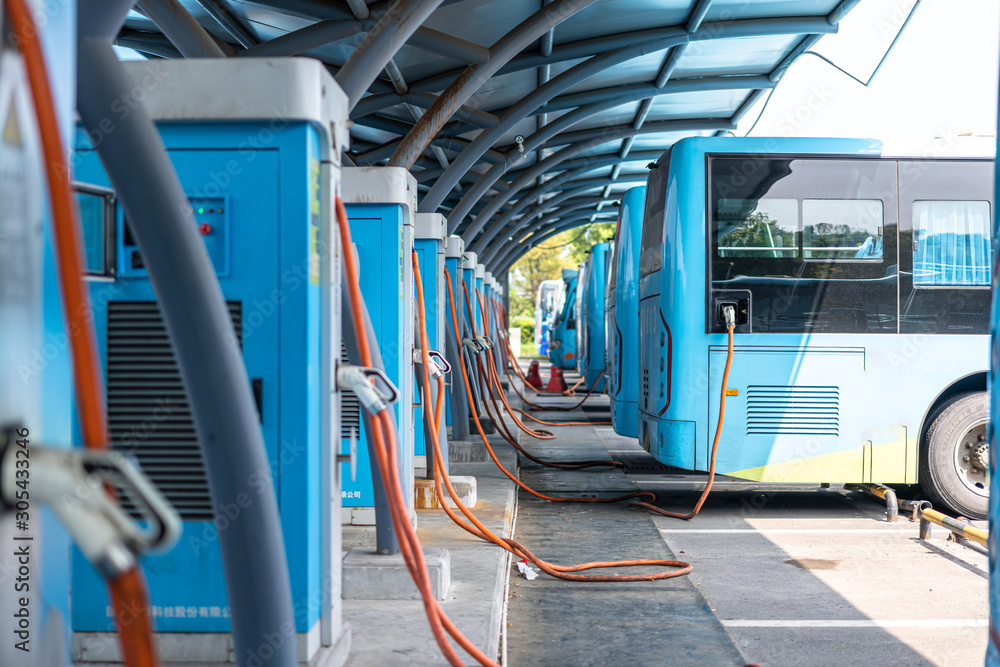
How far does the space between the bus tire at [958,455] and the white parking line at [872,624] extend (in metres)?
2.50

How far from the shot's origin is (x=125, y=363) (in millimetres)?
3141

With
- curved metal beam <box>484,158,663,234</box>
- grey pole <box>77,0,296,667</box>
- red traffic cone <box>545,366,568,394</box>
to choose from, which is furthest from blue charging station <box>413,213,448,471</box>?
curved metal beam <box>484,158,663,234</box>

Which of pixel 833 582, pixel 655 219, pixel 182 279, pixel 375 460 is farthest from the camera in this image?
pixel 655 219

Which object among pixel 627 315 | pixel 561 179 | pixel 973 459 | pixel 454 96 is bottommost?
pixel 973 459

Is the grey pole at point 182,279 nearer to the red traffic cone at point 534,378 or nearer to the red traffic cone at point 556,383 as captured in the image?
the red traffic cone at point 556,383

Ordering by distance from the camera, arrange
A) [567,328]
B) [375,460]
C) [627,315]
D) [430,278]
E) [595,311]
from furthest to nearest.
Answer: [567,328] → [595,311] → [627,315] → [430,278] → [375,460]

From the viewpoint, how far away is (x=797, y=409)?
7.20 metres

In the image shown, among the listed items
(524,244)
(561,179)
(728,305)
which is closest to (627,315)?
(728,305)

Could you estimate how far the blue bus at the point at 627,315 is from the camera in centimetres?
1049

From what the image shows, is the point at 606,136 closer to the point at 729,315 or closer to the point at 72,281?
the point at 729,315

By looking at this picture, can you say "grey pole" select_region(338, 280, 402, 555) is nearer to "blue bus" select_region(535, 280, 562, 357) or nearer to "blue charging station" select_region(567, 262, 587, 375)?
"blue charging station" select_region(567, 262, 587, 375)

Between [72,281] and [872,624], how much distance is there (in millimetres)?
4534

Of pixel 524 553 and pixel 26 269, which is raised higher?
pixel 26 269

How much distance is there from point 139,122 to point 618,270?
9104 millimetres
